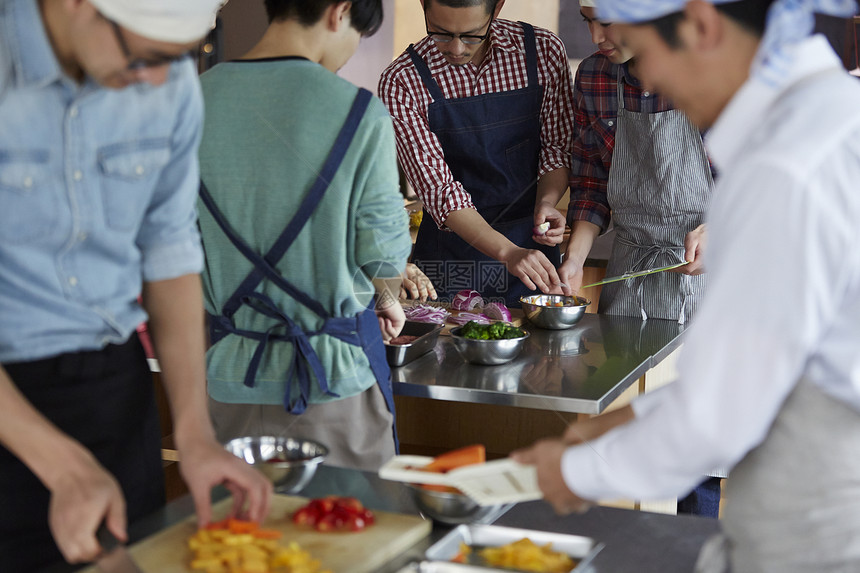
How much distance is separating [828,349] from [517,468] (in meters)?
0.27

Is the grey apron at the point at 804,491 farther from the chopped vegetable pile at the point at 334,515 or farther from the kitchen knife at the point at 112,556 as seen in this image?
the kitchen knife at the point at 112,556

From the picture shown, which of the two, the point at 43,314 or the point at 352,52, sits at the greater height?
the point at 352,52

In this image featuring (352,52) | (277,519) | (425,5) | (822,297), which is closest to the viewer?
(822,297)

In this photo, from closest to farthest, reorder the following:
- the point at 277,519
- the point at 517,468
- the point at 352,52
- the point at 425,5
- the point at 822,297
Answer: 1. the point at 822,297
2. the point at 517,468
3. the point at 277,519
4. the point at 352,52
5. the point at 425,5

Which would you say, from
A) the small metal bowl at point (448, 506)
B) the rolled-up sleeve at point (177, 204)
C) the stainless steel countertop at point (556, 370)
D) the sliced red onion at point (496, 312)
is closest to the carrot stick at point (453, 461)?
the small metal bowl at point (448, 506)

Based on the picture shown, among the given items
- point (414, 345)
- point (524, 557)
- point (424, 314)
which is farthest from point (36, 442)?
point (424, 314)

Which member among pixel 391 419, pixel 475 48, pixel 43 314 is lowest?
pixel 391 419

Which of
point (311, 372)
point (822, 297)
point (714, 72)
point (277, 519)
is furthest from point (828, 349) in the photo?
point (311, 372)

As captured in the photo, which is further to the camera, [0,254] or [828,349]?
[0,254]

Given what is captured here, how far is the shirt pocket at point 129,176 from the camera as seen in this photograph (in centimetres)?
94

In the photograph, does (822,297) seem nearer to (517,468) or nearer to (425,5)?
(517,468)

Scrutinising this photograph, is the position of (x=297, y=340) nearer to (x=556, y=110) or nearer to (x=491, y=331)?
(x=491, y=331)

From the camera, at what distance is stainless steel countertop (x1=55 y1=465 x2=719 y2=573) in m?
0.87

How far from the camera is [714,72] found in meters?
0.67
